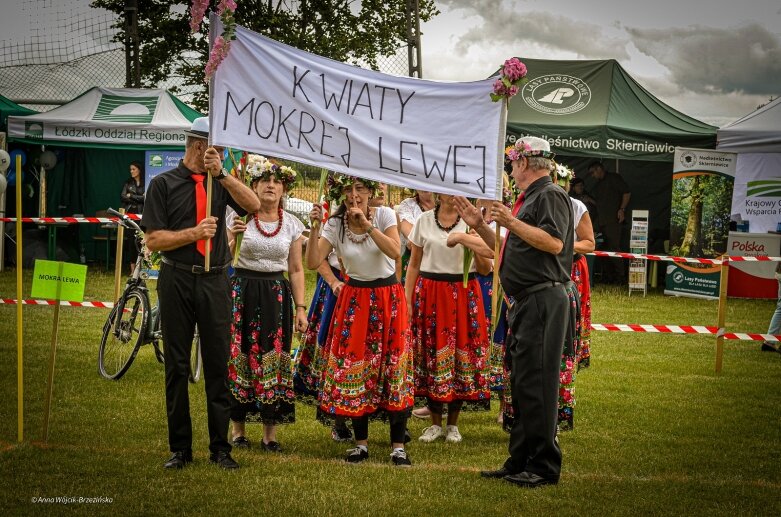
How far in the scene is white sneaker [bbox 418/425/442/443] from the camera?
23.6 feet

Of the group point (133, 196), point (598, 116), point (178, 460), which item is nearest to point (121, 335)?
point (178, 460)

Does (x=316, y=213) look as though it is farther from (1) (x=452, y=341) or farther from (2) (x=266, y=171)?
(1) (x=452, y=341)

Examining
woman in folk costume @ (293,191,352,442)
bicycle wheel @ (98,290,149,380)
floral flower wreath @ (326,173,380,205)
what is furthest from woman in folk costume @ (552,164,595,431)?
bicycle wheel @ (98,290,149,380)

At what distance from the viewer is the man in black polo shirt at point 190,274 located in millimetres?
5703

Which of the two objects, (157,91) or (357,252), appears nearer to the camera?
(357,252)

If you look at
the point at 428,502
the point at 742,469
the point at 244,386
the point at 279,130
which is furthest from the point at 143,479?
the point at 742,469

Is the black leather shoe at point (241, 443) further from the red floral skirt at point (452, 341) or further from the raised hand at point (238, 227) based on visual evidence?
the raised hand at point (238, 227)

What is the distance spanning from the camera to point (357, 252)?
253 inches

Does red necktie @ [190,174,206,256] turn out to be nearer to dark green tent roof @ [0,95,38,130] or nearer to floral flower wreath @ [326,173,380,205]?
floral flower wreath @ [326,173,380,205]

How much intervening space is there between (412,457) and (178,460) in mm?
1730

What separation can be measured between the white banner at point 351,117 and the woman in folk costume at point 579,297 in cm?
134

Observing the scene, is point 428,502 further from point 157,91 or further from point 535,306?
point 157,91

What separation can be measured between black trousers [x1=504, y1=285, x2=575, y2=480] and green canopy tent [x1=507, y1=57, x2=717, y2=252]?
481 inches

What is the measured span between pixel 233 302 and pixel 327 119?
5.10 feet
